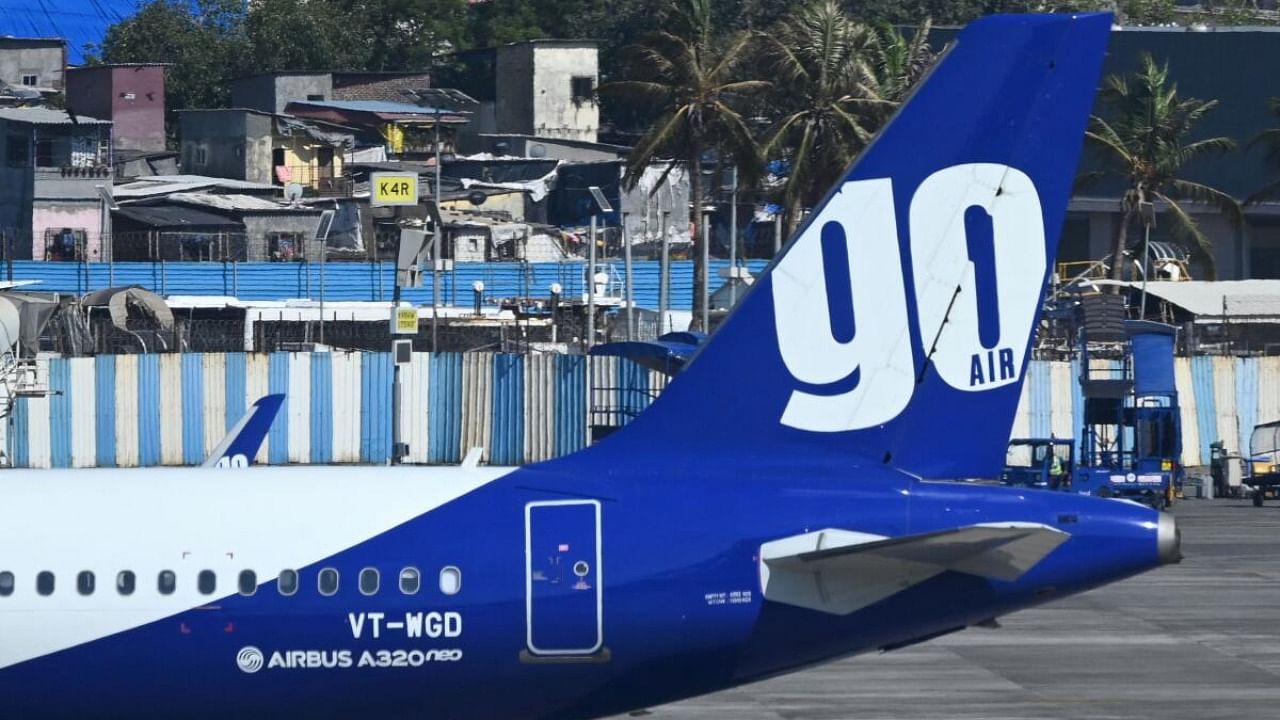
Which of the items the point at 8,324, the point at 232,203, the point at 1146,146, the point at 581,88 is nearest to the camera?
the point at 8,324

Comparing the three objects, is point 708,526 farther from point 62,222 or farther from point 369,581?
point 62,222

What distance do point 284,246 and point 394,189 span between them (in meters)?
40.0

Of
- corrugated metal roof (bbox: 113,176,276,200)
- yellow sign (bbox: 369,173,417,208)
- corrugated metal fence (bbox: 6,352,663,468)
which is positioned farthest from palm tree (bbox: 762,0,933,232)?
corrugated metal roof (bbox: 113,176,276,200)

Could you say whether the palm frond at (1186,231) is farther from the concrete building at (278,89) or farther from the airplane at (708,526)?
the airplane at (708,526)

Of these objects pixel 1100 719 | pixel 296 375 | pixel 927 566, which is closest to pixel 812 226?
pixel 927 566

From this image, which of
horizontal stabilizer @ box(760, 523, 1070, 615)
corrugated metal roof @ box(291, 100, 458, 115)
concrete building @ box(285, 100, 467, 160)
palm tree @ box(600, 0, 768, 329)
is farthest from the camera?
corrugated metal roof @ box(291, 100, 458, 115)

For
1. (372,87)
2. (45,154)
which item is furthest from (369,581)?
(372,87)

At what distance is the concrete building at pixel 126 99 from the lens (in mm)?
96188

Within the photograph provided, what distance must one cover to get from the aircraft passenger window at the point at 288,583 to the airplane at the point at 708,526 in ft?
0.07

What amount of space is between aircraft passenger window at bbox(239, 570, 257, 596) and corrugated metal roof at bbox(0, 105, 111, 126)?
66.6m

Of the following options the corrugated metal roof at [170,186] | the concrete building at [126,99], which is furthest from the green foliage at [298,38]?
the corrugated metal roof at [170,186]

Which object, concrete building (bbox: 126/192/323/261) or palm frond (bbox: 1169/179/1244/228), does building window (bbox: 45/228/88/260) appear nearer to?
concrete building (bbox: 126/192/323/261)

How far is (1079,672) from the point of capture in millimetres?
21906

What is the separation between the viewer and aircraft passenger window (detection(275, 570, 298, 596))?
13.6 meters
